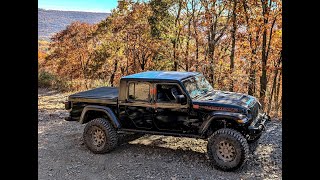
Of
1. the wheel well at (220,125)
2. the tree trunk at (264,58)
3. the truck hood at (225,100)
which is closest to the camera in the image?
the truck hood at (225,100)

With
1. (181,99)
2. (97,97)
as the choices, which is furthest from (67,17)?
(181,99)

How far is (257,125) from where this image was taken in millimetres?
5969

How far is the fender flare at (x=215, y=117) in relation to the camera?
18.3 ft

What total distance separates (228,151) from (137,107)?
203cm

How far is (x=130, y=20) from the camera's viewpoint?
17.6 m

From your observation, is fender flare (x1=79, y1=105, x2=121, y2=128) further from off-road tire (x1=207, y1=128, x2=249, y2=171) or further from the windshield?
off-road tire (x1=207, y1=128, x2=249, y2=171)

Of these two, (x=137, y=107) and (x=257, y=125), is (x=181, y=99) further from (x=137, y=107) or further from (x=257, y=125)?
(x=257, y=125)

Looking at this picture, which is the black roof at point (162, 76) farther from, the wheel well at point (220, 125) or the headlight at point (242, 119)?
the headlight at point (242, 119)

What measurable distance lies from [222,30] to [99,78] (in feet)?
30.3

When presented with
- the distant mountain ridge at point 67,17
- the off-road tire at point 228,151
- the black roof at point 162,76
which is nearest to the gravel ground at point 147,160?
the off-road tire at point 228,151

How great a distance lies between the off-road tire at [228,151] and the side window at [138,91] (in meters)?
1.60

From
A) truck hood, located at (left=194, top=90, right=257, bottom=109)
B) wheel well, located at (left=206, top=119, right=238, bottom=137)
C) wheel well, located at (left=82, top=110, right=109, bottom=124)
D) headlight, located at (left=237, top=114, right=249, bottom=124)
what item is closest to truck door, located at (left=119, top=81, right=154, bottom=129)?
wheel well, located at (left=82, top=110, right=109, bottom=124)
